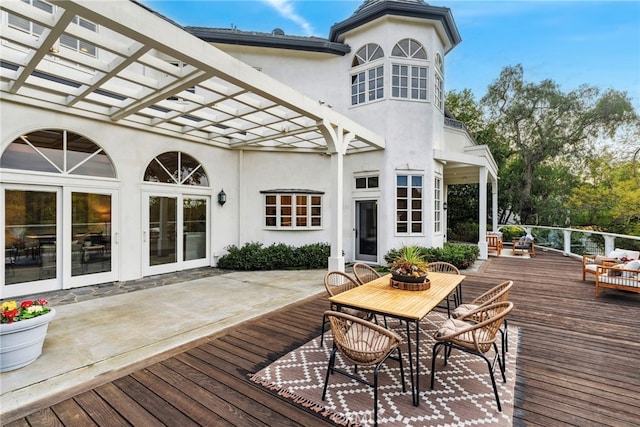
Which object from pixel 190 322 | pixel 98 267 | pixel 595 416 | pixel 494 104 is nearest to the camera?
pixel 595 416

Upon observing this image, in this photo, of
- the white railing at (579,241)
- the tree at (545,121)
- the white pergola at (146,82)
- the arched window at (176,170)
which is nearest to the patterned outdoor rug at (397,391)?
the white pergola at (146,82)

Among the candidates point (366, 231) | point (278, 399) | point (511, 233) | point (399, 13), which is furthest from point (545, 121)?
point (278, 399)

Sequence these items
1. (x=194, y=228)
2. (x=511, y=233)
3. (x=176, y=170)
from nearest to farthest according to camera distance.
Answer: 1. (x=176, y=170)
2. (x=194, y=228)
3. (x=511, y=233)

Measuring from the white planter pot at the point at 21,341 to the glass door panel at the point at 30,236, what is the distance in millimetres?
3222

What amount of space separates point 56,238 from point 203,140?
381cm

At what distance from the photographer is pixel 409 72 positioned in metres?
8.73

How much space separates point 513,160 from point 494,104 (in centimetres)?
382

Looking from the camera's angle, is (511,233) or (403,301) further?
(511,233)

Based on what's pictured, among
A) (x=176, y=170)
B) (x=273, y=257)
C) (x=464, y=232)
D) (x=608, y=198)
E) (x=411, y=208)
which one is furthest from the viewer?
(x=464, y=232)

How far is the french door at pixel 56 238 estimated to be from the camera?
5.23 metres

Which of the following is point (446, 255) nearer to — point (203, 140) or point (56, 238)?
point (203, 140)

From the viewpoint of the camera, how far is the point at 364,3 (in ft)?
32.0

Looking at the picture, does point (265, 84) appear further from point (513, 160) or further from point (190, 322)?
point (513, 160)

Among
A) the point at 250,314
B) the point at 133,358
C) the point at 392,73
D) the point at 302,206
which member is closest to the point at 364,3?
the point at 392,73
